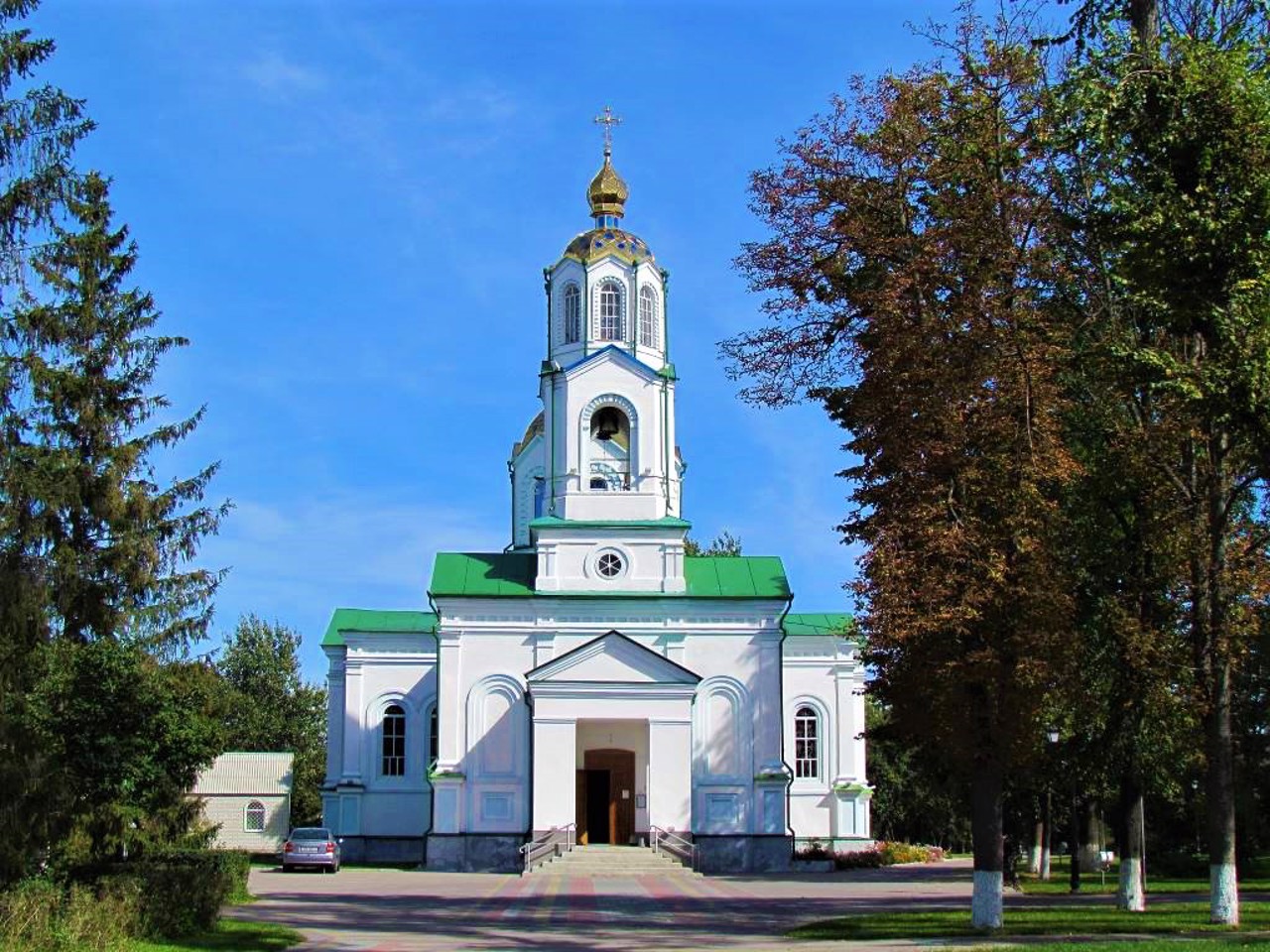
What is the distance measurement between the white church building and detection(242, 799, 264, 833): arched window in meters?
10.2

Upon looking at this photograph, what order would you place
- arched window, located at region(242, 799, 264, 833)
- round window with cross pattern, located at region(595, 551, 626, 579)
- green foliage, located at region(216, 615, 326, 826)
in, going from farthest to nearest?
1. green foliage, located at region(216, 615, 326, 826)
2. arched window, located at region(242, 799, 264, 833)
3. round window with cross pattern, located at region(595, 551, 626, 579)

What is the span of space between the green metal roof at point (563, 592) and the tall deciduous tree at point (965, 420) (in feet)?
70.6

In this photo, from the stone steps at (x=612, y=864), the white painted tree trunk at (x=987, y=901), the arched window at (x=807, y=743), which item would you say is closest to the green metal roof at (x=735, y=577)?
the arched window at (x=807, y=743)

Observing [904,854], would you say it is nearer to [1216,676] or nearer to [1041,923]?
[1041,923]

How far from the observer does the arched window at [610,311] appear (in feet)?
148

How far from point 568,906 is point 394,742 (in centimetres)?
2102

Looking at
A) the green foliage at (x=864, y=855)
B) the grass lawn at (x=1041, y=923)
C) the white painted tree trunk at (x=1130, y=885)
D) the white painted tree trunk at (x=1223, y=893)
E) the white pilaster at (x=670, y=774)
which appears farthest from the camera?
the green foliage at (x=864, y=855)

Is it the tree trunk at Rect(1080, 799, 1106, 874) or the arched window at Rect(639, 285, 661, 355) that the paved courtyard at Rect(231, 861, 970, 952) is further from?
the arched window at Rect(639, 285, 661, 355)

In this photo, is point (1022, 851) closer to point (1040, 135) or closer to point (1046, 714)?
point (1046, 714)

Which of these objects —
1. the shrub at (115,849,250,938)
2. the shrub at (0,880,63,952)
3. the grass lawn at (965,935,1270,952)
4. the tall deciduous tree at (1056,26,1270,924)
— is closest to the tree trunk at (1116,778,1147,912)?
the grass lawn at (965,935,1270,952)

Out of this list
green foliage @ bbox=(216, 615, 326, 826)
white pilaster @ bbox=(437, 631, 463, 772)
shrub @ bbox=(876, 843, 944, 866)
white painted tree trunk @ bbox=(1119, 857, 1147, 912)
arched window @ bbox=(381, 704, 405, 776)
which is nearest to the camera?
white painted tree trunk @ bbox=(1119, 857, 1147, 912)

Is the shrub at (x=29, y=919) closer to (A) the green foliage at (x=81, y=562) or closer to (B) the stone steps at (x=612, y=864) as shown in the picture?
(A) the green foliage at (x=81, y=562)

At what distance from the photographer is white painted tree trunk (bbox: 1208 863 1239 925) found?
20516 millimetres

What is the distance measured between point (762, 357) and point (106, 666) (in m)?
10.6
